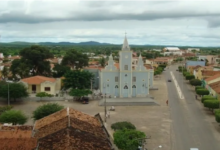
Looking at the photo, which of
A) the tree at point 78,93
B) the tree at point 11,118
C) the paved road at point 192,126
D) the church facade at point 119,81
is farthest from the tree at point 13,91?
the paved road at point 192,126

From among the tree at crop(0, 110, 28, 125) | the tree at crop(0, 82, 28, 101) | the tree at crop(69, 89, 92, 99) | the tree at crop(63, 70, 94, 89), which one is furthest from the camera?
the tree at crop(63, 70, 94, 89)

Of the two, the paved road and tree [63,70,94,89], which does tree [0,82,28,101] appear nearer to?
tree [63,70,94,89]

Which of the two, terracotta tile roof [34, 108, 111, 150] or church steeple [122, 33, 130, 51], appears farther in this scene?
church steeple [122, 33, 130, 51]

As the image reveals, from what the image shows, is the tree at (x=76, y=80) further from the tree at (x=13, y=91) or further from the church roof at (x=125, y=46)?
the tree at (x=13, y=91)

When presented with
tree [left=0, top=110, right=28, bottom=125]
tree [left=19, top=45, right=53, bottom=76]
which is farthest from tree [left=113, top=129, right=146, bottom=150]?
tree [left=19, top=45, right=53, bottom=76]

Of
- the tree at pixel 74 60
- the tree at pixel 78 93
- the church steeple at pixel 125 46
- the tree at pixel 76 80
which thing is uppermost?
the church steeple at pixel 125 46

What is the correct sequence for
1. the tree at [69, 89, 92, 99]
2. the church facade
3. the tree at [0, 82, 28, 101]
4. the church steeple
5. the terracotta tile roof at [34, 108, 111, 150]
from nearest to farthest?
the terracotta tile roof at [34, 108, 111, 150] → the tree at [0, 82, 28, 101] → the tree at [69, 89, 92, 99] → the church steeple → the church facade

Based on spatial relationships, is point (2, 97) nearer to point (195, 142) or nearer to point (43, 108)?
point (43, 108)

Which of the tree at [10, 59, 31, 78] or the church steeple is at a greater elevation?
the church steeple
